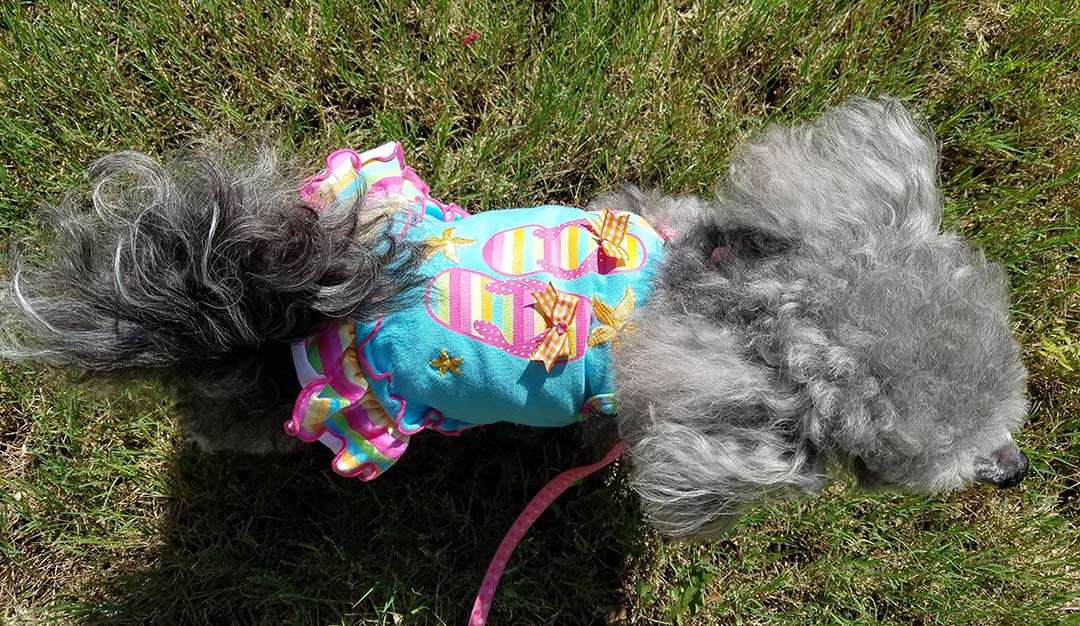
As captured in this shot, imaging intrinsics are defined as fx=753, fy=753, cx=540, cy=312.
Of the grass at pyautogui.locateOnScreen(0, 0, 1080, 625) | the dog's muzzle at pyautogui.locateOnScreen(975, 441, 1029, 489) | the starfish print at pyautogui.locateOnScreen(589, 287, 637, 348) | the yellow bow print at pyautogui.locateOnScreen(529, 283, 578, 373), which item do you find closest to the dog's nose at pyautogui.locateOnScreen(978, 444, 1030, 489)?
the dog's muzzle at pyautogui.locateOnScreen(975, 441, 1029, 489)

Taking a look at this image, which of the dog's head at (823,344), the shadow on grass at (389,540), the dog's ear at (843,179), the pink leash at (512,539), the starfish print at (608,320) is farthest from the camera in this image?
the shadow on grass at (389,540)

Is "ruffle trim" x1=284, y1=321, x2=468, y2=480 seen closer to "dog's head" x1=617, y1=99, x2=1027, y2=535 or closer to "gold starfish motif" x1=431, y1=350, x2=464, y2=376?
"gold starfish motif" x1=431, y1=350, x2=464, y2=376

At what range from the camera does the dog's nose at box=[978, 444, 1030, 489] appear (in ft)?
5.15

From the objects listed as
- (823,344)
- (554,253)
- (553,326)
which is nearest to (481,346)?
(553,326)

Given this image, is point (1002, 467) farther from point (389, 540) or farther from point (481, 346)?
point (389, 540)

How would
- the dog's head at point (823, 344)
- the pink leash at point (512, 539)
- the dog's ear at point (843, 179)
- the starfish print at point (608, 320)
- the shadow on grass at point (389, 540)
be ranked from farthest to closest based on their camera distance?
the shadow on grass at point (389, 540) < the pink leash at point (512, 539) < the starfish print at point (608, 320) < the dog's ear at point (843, 179) < the dog's head at point (823, 344)

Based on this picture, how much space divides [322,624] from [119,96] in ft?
5.71

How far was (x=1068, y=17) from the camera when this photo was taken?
96.5 inches

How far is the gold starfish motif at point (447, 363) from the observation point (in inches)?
61.2

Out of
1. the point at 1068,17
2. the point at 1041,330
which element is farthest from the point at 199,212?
the point at 1068,17

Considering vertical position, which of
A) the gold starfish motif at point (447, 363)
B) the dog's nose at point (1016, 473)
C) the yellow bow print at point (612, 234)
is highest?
the yellow bow print at point (612, 234)

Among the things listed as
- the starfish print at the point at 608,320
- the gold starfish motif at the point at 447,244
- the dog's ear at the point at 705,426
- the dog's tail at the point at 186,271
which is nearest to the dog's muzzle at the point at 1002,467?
the dog's ear at the point at 705,426

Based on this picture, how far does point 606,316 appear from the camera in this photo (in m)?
1.59

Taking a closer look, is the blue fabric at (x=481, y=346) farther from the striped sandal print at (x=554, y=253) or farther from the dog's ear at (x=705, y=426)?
the dog's ear at (x=705, y=426)
